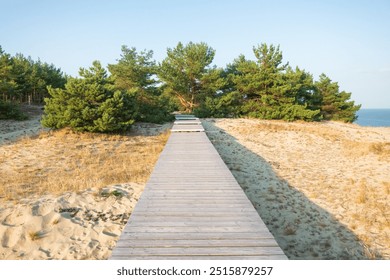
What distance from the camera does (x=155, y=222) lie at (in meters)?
4.38

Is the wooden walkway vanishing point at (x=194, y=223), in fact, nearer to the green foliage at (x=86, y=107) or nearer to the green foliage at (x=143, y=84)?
the green foliage at (x=86, y=107)

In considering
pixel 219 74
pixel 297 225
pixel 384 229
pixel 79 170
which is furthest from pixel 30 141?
pixel 219 74

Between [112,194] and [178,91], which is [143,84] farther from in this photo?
[112,194]

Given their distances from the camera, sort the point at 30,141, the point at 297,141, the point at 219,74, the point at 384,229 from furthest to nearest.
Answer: the point at 219,74, the point at 297,141, the point at 30,141, the point at 384,229

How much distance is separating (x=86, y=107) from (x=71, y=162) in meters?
5.24

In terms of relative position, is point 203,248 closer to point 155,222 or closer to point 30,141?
point 155,222

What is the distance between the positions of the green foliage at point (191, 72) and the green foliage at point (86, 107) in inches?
438

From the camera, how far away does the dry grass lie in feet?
27.1

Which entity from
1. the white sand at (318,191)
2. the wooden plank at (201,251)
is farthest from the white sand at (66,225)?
the white sand at (318,191)

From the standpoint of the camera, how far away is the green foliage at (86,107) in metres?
15.7

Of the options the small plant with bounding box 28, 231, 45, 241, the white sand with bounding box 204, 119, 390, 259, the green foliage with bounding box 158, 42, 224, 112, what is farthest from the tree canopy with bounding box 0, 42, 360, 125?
the small plant with bounding box 28, 231, 45, 241

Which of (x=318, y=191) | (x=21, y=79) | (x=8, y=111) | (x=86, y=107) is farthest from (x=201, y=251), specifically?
(x=21, y=79)

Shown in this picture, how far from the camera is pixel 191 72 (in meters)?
27.3
